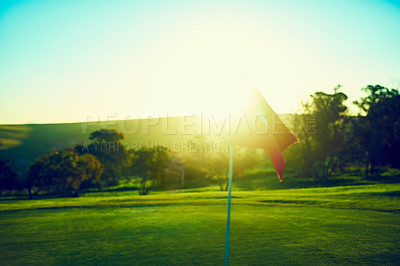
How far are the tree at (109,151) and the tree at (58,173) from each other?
17.0 m

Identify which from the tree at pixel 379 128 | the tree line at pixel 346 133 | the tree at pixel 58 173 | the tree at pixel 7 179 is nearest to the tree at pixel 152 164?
the tree at pixel 58 173

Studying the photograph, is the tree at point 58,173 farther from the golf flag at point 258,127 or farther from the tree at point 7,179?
the golf flag at point 258,127

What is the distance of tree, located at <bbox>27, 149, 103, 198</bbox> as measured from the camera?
53.4m

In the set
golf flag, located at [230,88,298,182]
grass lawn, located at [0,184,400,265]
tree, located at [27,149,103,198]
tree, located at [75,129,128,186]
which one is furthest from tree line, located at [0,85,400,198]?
golf flag, located at [230,88,298,182]

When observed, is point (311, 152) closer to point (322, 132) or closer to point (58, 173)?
point (322, 132)

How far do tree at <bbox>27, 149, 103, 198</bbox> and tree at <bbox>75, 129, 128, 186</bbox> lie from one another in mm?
16993

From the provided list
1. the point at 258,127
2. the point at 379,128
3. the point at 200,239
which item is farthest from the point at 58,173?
the point at 379,128

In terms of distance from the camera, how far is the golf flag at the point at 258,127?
6500 mm

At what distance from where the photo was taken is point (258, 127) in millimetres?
6637

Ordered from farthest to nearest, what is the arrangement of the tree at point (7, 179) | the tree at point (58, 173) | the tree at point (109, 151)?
the tree at point (109, 151), the tree at point (7, 179), the tree at point (58, 173)

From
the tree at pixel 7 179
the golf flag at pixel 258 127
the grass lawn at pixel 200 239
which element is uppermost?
the golf flag at pixel 258 127

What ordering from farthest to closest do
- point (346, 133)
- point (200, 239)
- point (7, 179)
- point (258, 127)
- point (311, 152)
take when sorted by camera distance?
point (311, 152) → point (346, 133) → point (7, 179) → point (200, 239) → point (258, 127)

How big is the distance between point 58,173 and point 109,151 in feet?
76.7

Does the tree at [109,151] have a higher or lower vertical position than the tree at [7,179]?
higher
